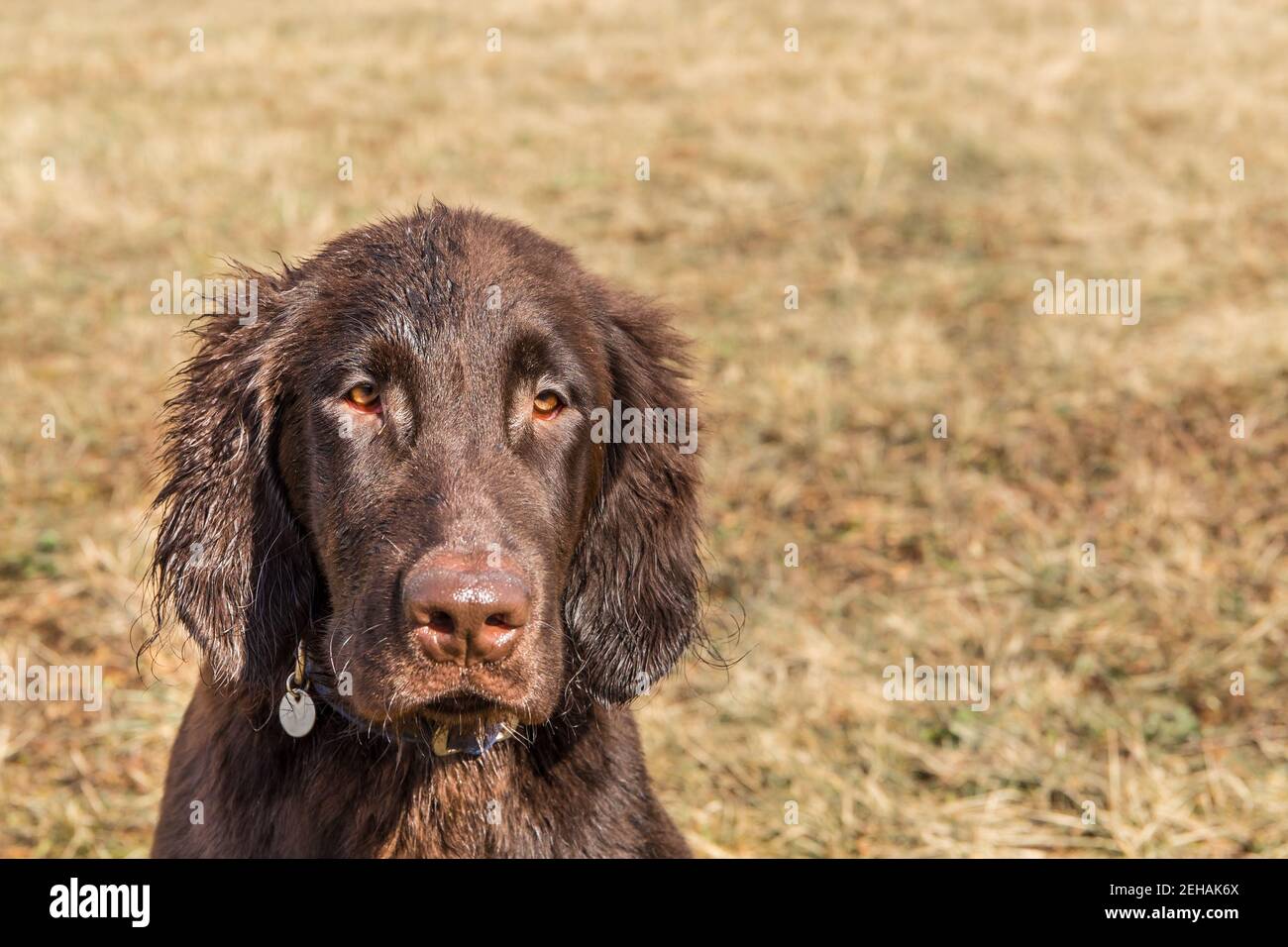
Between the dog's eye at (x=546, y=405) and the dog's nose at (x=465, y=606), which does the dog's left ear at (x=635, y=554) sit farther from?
the dog's nose at (x=465, y=606)

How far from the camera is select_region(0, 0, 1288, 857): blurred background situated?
4.89m

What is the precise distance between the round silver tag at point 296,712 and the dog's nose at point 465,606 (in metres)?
0.63

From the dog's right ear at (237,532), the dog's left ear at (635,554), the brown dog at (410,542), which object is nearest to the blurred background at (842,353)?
the dog's left ear at (635,554)

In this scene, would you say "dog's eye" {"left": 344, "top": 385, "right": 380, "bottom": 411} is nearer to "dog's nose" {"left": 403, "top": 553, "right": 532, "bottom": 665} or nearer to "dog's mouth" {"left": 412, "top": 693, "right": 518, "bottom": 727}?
"dog's nose" {"left": 403, "top": 553, "right": 532, "bottom": 665}

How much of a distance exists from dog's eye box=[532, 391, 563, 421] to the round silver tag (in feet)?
2.86

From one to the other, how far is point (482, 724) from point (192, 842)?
2.64 ft

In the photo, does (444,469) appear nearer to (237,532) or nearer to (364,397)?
(364,397)

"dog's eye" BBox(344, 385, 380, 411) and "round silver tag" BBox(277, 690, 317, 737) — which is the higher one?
"dog's eye" BBox(344, 385, 380, 411)

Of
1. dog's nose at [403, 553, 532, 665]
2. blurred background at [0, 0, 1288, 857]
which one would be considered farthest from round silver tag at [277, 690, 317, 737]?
blurred background at [0, 0, 1288, 857]

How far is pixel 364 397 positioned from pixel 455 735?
84 cm

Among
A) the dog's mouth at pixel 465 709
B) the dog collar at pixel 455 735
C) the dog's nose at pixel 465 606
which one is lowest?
the dog collar at pixel 455 735

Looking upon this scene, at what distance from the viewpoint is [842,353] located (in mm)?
7766

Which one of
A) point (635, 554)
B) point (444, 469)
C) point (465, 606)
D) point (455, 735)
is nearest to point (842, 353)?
point (635, 554)

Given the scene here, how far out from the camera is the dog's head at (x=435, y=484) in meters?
→ 2.89
